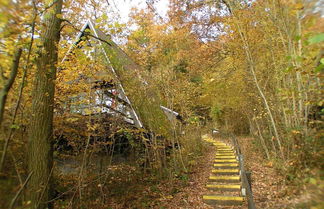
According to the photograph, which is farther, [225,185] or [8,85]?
[225,185]

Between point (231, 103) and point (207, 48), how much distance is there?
4538 mm

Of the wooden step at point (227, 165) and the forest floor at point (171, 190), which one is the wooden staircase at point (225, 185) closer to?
the wooden step at point (227, 165)

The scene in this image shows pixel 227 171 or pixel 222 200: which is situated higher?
pixel 227 171

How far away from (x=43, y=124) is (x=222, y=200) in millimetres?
5118

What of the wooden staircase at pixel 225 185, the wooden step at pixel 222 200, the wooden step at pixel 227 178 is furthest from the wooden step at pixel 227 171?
the wooden step at pixel 222 200

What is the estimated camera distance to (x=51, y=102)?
420 cm

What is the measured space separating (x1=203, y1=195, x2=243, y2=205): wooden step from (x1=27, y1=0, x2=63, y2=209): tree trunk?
4265 millimetres

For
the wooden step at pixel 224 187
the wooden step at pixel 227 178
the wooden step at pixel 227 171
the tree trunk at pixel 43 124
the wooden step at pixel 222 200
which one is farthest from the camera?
the wooden step at pixel 227 171

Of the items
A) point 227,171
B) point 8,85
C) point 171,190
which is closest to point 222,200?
point 171,190

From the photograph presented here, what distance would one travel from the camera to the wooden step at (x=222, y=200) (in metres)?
5.41

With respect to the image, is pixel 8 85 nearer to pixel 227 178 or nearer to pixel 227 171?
pixel 227 178

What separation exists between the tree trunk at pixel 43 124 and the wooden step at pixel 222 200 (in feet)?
14.0

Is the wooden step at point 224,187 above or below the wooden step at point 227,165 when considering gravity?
below

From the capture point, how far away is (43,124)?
3.96 meters
